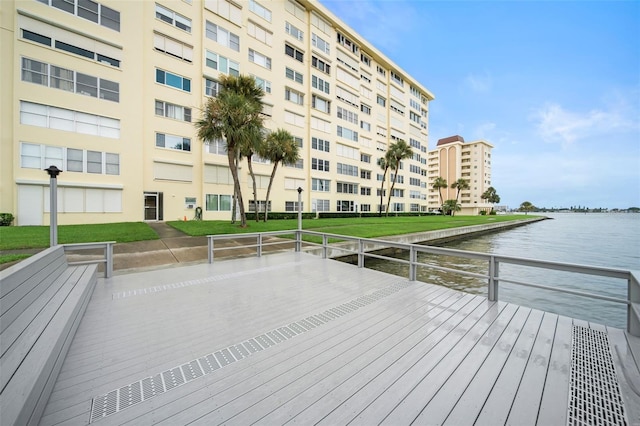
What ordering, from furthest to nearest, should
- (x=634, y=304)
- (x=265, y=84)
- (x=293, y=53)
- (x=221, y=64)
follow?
(x=293, y=53), (x=265, y=84), (x=221, y=64), (x=634, y=304)

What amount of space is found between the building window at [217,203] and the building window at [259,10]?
748 inches

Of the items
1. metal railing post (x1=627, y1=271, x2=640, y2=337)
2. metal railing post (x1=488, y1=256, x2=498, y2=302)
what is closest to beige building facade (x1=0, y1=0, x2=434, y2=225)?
metal railing post (x1=488, y1=256, x2=498, y2=302)

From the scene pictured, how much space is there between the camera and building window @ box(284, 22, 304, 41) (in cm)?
2828

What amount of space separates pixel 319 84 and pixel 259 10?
957cm

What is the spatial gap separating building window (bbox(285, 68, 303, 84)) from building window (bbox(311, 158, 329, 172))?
922 centimetres

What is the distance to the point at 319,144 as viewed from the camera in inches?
1235

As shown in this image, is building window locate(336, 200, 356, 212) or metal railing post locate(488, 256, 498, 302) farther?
building window locate(336, 200, 356, 212)

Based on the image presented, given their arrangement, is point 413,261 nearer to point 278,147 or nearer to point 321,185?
point 278,147

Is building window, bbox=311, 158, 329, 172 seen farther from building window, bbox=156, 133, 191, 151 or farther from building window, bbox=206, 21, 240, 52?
building window, bbox=156, 133, 191, 151

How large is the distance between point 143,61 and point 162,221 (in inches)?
498

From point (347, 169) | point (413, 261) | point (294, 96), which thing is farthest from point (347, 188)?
point (413, 261)

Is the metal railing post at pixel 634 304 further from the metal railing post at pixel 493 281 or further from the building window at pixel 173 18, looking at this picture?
the building window at pixel 173 18

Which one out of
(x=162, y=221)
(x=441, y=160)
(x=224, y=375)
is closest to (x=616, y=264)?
(x=224, y=375)

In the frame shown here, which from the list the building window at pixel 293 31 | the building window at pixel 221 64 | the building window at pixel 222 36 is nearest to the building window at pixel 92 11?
the building window at pixel 221 64
